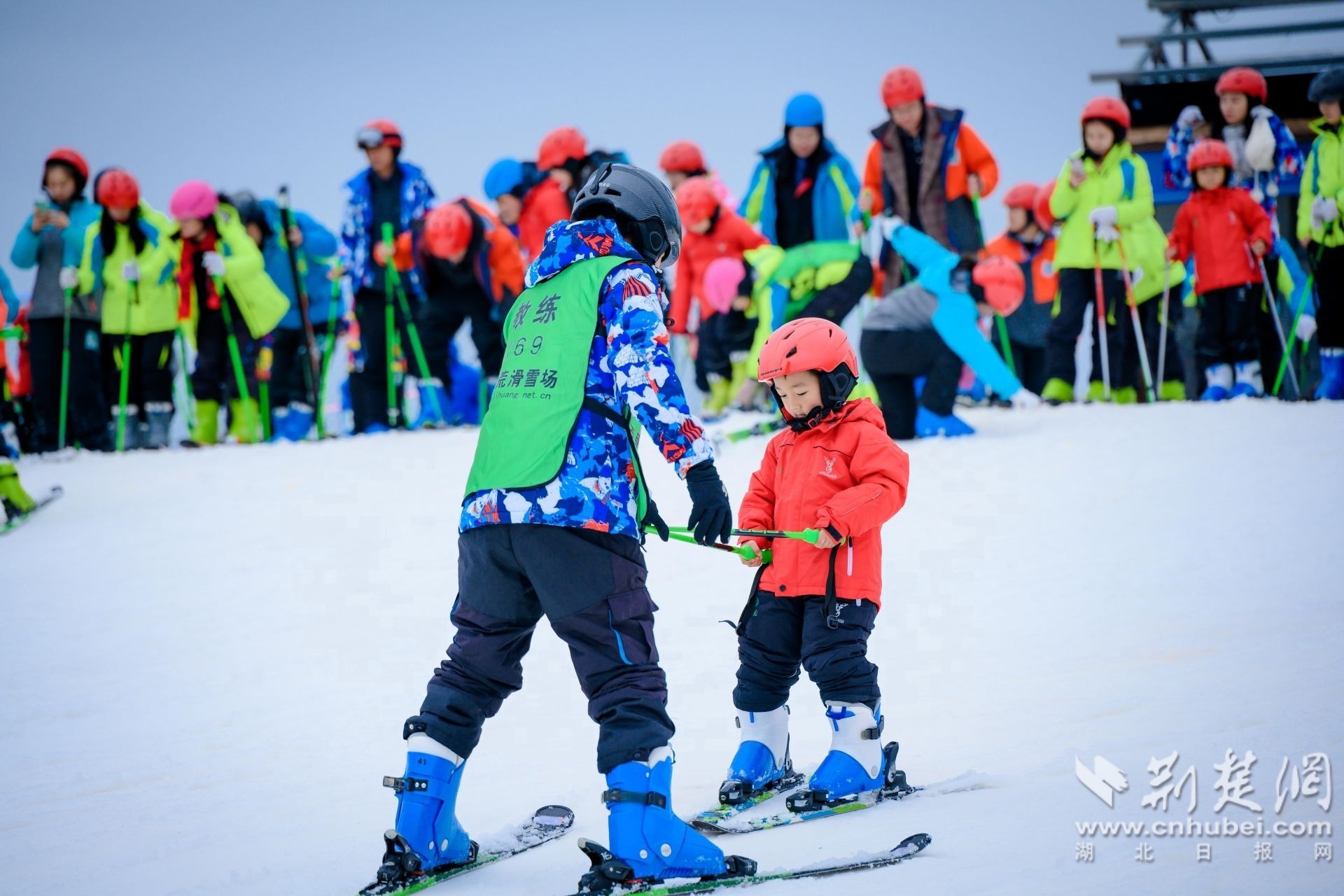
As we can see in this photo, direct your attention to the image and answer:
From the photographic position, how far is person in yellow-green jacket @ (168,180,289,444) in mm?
10539

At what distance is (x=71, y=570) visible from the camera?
650cm

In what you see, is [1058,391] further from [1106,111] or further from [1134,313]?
[1106,111]

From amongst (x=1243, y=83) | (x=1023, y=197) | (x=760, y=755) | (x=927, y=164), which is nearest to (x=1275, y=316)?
(x=1243, y=83)

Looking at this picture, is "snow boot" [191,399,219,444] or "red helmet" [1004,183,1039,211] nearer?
"snow boot" [191,399,219,444]

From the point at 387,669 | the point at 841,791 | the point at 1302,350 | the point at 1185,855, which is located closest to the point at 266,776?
the point at 387,669

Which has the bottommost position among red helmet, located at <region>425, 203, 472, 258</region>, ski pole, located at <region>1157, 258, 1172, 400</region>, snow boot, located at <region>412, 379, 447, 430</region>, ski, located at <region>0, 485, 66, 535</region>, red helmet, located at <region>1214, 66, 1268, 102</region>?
ski, located at <region>0, 485, 66, 535</region>

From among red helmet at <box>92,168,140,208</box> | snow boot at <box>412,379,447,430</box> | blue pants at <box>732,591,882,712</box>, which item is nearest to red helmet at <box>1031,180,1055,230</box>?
snow boot at <box>412,379,447,430</box>

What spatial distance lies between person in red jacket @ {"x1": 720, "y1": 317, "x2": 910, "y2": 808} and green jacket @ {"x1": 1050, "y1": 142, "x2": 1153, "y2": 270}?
6.80 metres

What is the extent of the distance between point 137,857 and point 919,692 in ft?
7.98

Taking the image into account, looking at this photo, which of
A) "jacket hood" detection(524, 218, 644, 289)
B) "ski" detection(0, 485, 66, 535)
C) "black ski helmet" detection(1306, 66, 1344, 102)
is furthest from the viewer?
"black ski helmet" detection(1306, 66, 1344, 102)

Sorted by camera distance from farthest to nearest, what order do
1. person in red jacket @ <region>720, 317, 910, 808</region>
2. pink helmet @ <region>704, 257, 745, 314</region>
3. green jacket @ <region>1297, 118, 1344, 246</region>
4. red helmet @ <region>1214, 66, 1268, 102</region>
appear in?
red helmet @ <region>1214, 66, 1268, 102</region>
pink helmet @ <region>704, 257, 745, 314</region>
green jacket @ <region>1297, 118, 1344, 246</region>
person in red jacket @ <region>720, 317, 910, 808</region>

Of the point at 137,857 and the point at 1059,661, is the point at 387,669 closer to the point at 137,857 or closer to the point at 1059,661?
the point at 137,857

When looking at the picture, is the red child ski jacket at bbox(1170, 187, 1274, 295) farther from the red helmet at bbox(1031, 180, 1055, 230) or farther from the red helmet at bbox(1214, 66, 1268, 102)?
the red helmet at bbox(1031, 180, 1055, 230)

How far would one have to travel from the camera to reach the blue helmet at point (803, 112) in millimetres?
10039
